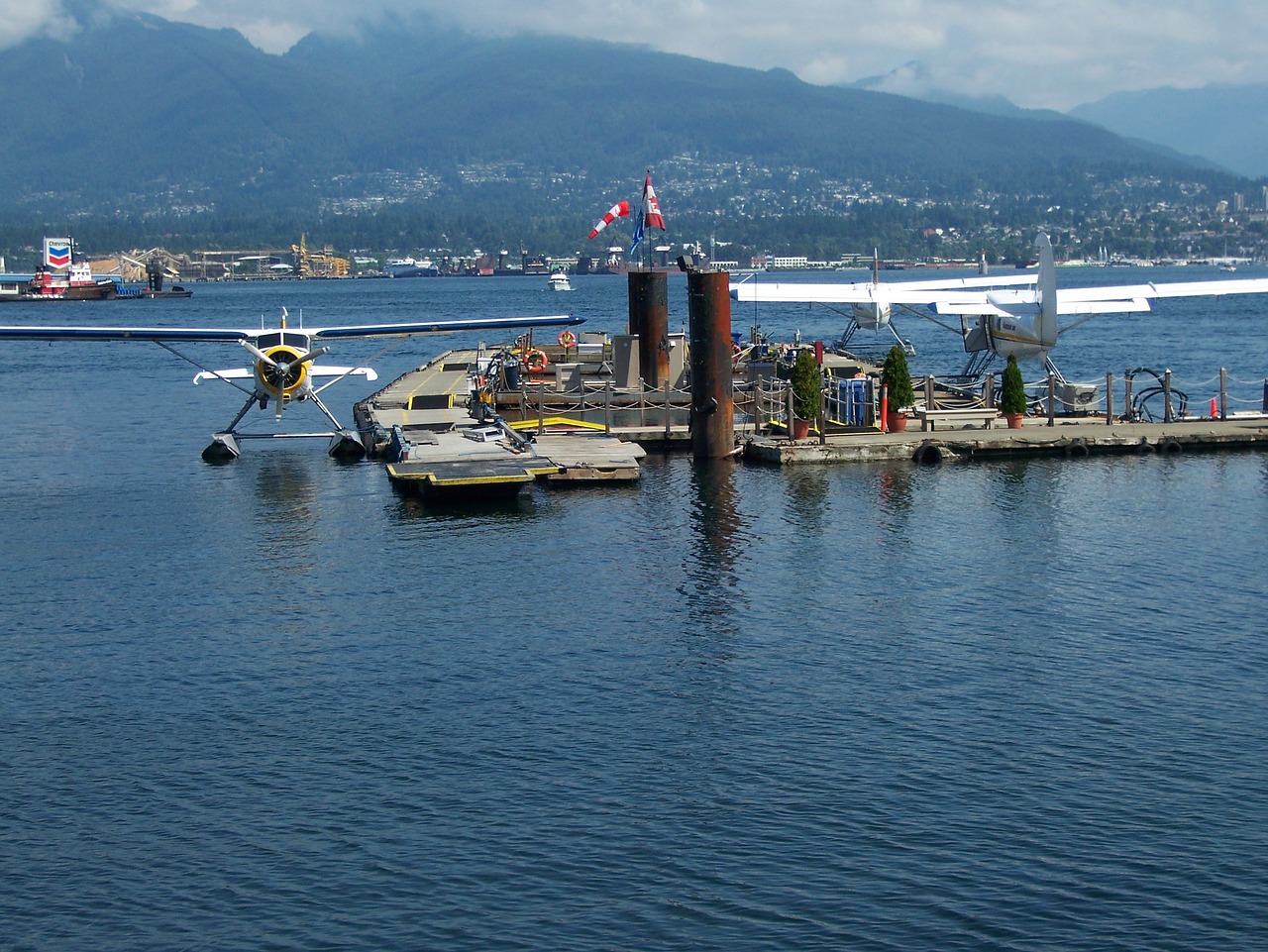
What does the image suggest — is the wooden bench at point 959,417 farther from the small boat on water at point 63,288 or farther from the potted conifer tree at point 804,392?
the small boat on water at point 63,288

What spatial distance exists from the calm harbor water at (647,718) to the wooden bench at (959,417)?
13.9ft

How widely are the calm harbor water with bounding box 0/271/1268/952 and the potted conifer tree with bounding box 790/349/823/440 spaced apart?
121 inches

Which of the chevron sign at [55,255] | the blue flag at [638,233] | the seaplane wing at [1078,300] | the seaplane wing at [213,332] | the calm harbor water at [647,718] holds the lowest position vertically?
the calm harbor water at [647,718]

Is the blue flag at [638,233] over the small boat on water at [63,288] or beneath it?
beneath

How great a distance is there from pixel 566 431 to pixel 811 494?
711cm

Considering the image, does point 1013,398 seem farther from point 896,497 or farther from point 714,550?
point 714,550

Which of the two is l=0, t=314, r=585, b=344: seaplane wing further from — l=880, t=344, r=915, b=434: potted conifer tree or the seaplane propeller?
l=880, t=344, r=915, b=434: potted conifer tree

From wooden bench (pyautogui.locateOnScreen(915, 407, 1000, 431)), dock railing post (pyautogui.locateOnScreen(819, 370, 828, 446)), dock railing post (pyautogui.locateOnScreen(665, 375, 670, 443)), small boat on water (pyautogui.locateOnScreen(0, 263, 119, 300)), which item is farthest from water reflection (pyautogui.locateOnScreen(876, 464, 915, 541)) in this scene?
small boat on water (pyautogui.locateOnScreen(0, 263, 119, 300))

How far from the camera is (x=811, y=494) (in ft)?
94.3

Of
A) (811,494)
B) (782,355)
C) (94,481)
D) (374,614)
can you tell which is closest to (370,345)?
(782,355)

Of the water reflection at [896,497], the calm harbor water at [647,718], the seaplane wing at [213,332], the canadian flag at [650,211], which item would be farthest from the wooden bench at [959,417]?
the seaplane wing at [213,332]

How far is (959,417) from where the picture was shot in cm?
3497

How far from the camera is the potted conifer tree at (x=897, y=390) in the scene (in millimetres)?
34062

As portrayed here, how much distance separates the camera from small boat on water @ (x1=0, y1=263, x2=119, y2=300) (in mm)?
153500
